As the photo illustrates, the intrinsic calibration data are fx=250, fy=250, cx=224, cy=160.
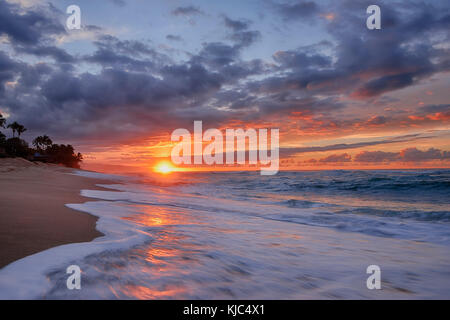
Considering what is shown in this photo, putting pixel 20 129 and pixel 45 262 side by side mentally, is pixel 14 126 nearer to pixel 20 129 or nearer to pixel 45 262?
pixel 20 129

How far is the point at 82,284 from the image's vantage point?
2.16 m

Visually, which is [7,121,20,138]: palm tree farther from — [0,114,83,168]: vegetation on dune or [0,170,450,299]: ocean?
[0,170,450,299]: ocean

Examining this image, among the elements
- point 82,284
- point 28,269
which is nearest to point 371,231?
point 82,284

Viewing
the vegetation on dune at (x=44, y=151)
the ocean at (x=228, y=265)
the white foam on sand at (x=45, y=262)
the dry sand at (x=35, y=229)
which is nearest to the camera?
the white foam on sand at (x=45, y=262)

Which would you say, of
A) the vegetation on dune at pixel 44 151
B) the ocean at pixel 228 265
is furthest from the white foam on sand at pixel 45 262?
the vegetation on dune at pixel 44 151

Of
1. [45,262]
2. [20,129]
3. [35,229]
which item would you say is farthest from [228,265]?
[20,129]

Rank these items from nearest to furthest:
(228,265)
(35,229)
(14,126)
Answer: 1. (228,265)
2. (35,229)
3. (14,126)

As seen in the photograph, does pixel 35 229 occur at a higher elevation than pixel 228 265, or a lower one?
higher

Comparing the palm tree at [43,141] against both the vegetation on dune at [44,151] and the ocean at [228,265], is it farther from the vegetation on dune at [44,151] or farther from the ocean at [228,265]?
the ocean at [228,265]

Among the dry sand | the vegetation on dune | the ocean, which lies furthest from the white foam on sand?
the vegetation on dune
